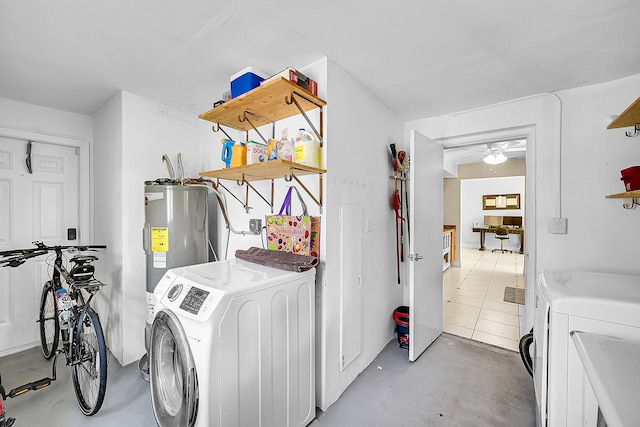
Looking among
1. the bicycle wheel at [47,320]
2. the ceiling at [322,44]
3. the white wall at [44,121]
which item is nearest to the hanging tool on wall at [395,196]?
the ceiling at [322,44]

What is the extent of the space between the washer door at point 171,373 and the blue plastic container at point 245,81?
1.31 m

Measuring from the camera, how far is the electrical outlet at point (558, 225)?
203 centimetres

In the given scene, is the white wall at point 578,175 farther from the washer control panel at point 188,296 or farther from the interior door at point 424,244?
the washer control panel at point 188,296

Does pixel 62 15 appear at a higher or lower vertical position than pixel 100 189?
higher

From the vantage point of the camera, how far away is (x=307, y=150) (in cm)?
156

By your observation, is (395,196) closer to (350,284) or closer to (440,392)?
(350,284)

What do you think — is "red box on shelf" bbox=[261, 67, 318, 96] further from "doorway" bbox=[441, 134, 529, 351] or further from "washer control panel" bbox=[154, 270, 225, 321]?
"doorway" bbox=[441, 134, 529, 351]

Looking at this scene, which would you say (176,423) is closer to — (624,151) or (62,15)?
(62,15)

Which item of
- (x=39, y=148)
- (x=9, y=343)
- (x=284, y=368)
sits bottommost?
(x=9, y=343)

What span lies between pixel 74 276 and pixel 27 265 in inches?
49.8

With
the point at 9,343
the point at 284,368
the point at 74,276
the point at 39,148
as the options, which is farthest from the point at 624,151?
the point at 9,343

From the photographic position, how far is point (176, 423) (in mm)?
1179

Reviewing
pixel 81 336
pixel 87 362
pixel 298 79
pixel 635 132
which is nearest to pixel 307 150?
pixel 298 79

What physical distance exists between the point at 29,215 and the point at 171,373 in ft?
7.56
